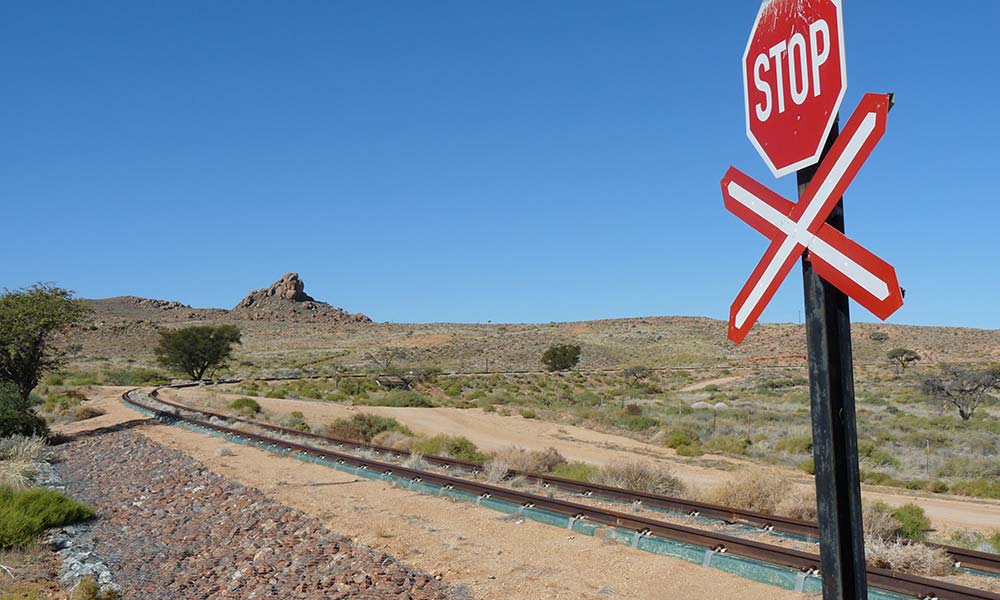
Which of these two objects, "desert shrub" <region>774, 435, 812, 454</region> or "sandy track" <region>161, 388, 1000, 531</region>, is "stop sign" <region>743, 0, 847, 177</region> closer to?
"sandy track" <region>161, 388, 1000, 531</region>

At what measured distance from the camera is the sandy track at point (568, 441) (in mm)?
18734

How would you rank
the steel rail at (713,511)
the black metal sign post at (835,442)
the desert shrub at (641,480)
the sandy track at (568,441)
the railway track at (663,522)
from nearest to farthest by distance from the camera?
the black metal sign post at (835,442) < the railway track at (663,522) < the steel rail at (713,511) < the desert shrub at (641,480) < the sandy track at (568,441)

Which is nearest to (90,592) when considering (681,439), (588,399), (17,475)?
(17,475)

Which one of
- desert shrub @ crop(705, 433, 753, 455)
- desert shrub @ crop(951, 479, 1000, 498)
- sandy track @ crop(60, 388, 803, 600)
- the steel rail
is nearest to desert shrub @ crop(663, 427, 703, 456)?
desert shrub @ crop(705, 433, 753, 455)

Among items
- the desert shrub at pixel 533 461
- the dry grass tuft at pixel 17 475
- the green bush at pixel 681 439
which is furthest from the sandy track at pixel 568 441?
the dry grass tuft at pixel 17 475

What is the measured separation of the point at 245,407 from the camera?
38.5 meters

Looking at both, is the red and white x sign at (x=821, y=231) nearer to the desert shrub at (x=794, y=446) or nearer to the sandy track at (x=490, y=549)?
the sandy track at (x=490, y=549)

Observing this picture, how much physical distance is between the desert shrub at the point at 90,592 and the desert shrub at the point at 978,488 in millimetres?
22606

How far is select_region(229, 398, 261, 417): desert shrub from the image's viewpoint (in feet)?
122

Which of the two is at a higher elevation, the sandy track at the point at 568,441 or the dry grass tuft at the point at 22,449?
the sandy track at the point at 568,441

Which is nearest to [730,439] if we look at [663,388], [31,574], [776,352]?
→ [31,574]

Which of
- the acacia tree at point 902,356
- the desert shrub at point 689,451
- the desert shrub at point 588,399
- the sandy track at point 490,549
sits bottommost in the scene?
the sandy track at point 490,549

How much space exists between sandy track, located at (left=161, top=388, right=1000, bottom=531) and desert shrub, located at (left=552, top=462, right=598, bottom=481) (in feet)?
9.16

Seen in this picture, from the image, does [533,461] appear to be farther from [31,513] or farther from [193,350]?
[193,350]
